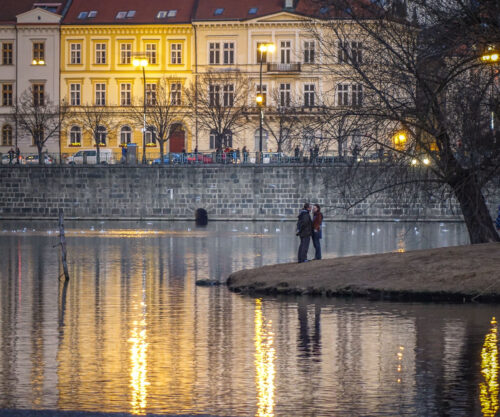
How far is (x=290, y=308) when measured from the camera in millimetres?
24094

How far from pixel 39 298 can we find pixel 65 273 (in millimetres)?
4839

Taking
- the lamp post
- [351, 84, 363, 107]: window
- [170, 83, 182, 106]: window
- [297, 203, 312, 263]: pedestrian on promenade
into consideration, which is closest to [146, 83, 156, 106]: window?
[170, 83, 182, 106]: window

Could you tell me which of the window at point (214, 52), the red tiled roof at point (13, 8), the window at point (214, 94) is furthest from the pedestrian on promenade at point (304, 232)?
the red tiled roof at point (13, 8)

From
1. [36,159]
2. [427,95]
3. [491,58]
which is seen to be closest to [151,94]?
[36,159]

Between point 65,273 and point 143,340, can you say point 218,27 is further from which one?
point 143,340

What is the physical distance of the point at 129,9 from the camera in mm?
102688

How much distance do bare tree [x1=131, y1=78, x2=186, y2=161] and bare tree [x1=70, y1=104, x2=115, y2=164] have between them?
2480 millimetres

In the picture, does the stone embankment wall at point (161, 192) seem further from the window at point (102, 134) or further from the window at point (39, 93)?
the window at point (39, 93)

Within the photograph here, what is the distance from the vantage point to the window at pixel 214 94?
95.0 metres

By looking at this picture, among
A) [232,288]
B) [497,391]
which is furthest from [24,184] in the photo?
[497,391]

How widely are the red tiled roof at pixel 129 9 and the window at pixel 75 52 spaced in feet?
6.78

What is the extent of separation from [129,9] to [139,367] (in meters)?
88.3

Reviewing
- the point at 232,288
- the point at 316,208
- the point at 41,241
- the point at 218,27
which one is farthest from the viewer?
the point at 218,27

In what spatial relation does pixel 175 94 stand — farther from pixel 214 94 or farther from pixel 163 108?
pixel 214 94
